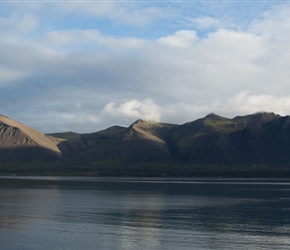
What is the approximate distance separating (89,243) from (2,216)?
73.0ft

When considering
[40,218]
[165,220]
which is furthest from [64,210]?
[165,220]

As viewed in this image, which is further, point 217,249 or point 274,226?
point 274,226

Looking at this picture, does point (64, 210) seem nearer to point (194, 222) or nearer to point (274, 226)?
point (194, 222)

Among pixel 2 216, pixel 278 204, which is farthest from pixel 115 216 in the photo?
pixel 278 204

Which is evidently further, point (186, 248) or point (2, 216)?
point (2, 216)

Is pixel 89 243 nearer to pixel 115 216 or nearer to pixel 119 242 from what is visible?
pixel 119 242

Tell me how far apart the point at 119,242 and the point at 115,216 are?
18930 millimetres

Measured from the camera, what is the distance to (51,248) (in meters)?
40.9

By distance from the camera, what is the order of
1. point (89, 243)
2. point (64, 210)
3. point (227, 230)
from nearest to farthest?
1. point (89, 243)
2. point (227, 230)
3. point (64, 210)

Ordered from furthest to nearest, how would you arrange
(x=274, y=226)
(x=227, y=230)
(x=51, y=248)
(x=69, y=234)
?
(x=274, y=226) < (x=227, y=230) < (x=69, y=234) < (x=51, y=248)

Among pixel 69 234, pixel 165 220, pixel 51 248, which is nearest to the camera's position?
pixel 51 248

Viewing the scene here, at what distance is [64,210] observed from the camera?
7006 cm

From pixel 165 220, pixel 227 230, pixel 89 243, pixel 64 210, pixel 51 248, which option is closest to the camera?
pixel 51 248

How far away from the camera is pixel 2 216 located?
62.0 meters
